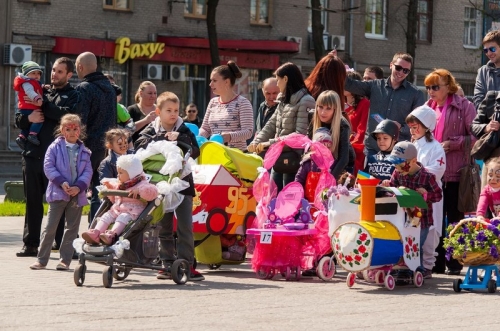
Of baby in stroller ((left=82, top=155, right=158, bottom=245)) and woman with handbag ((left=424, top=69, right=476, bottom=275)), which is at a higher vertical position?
woman with handbag ((left=424, top=69, right=476, bottom=275))

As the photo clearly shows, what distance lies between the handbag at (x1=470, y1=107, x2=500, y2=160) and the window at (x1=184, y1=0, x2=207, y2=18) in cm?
3179

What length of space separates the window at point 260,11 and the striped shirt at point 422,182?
34.2 meters

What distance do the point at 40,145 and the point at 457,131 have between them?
438 centimetres

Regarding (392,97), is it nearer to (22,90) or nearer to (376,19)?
(22,90)

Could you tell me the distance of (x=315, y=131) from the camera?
12.8 meters

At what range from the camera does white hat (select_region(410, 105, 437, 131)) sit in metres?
12.6

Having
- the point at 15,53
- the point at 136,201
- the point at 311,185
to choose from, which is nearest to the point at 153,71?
the point at 15,53

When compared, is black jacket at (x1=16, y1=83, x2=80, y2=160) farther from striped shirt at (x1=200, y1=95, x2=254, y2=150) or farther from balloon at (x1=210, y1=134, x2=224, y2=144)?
balloon at (x1=210, y1=134, x2=224, y2=144)

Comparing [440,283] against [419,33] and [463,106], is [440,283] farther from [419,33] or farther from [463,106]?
[419,33]

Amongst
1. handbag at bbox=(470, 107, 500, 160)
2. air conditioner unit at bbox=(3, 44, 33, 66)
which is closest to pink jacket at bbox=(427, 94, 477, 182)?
handbag at bbox=(470, 107, 500, 160)

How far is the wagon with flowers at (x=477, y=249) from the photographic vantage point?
36.9ft

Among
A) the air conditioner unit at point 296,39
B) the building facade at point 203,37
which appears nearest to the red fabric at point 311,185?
the building facade at point 203,37

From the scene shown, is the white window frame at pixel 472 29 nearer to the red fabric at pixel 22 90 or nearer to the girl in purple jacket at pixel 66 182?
the red fabric at pixel 22 90

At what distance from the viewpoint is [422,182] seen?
12078mm
